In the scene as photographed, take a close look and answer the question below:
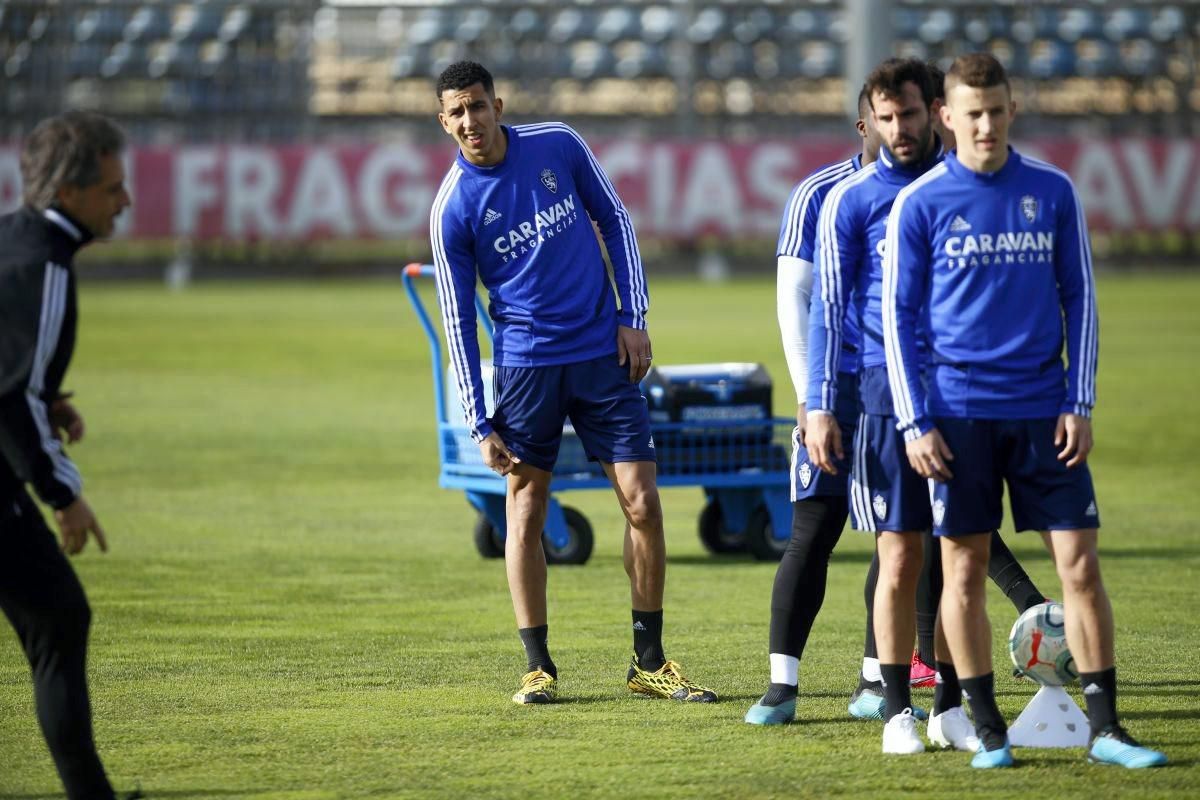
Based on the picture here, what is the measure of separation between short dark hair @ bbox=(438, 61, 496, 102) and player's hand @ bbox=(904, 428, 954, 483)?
2.01m

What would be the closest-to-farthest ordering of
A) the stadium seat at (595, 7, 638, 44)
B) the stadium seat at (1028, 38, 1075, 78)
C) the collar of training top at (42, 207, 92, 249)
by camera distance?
the collar of training top at (42, 207, 92, 249) < the stadium seat at (1028, 38, 1075, 78) < the stadium seat at (595, 7, 638, 44)

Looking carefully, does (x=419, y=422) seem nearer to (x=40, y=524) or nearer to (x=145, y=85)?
(x=40, y=524)

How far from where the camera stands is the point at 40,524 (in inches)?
182

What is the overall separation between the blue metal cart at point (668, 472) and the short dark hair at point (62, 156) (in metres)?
4.09

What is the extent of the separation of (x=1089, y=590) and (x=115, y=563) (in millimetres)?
5681

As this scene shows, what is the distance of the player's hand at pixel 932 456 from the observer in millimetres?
5039

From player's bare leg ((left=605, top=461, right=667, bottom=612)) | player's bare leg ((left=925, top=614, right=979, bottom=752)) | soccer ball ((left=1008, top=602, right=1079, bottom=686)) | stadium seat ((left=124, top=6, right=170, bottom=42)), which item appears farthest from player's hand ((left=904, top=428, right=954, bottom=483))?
stadium seat ((left=124, top=6, right=170, bottom=42))

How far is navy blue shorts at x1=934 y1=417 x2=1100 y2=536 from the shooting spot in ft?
16.6

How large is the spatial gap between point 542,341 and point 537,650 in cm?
105

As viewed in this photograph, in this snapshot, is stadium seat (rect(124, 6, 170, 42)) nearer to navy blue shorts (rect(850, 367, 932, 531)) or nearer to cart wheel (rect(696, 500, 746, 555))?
cart wheel (rect(696, 500, 746, 555))

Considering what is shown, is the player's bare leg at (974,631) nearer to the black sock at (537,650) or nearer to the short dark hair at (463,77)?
the black sock at (537,650)

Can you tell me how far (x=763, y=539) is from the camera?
30.7ft

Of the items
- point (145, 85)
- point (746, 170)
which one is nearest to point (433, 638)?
point (746, 170)

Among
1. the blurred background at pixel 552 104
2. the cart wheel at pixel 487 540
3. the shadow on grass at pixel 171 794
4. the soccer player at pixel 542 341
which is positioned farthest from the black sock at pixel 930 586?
the blurred background at pixel 552 104
